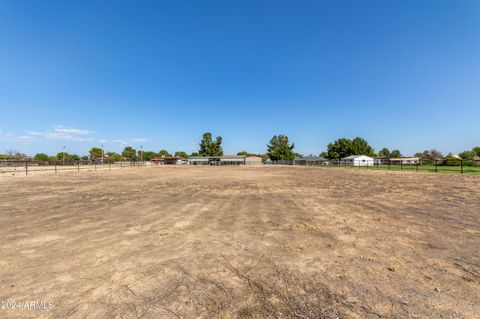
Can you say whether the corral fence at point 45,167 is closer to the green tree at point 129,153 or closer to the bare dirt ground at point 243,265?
the bare dirt ground at point 243,265

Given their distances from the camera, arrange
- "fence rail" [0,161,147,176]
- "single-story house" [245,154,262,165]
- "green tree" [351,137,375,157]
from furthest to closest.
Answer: "single-story house" [245,154,262,165]
"green tree" [351,137,375,157]
"fence rail" [0,161,147,176]

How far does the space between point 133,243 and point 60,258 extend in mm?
1265

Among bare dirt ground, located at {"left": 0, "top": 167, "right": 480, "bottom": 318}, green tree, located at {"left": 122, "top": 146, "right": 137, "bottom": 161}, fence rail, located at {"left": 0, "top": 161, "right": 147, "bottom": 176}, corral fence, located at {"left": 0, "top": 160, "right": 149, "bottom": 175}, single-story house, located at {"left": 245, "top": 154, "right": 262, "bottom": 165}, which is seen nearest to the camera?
bare dirt ground, located at {"left": 0, "top": 167, "right": 480, "bottom": 318}

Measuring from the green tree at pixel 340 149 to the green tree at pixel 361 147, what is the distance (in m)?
1.92

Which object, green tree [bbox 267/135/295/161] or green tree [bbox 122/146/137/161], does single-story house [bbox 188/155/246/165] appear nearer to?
green tree [bbox 267/135/295/161]

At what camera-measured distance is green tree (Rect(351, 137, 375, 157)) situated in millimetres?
98381

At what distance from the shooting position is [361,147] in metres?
100

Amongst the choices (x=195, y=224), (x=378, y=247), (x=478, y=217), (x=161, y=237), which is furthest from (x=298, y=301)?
(x=478, y=217)

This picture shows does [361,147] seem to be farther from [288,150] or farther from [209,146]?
[209,146]

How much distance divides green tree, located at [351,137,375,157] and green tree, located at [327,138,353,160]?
1925 mm

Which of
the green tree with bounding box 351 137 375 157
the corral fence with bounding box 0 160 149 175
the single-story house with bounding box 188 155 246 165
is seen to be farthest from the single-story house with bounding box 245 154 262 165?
the corral fence with bounding box 0 160 149 175

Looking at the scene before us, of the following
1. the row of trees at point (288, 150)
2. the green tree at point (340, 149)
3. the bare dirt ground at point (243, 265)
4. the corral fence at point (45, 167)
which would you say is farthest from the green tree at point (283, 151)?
the bare dirt ground at point (243, 265)

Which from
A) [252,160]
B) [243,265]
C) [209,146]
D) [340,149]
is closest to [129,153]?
[209,146]

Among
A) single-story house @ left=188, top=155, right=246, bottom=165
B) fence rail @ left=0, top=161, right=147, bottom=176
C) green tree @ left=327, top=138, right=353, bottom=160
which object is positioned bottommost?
fence rail @ left=0, top=161, right=147, bottom=176
